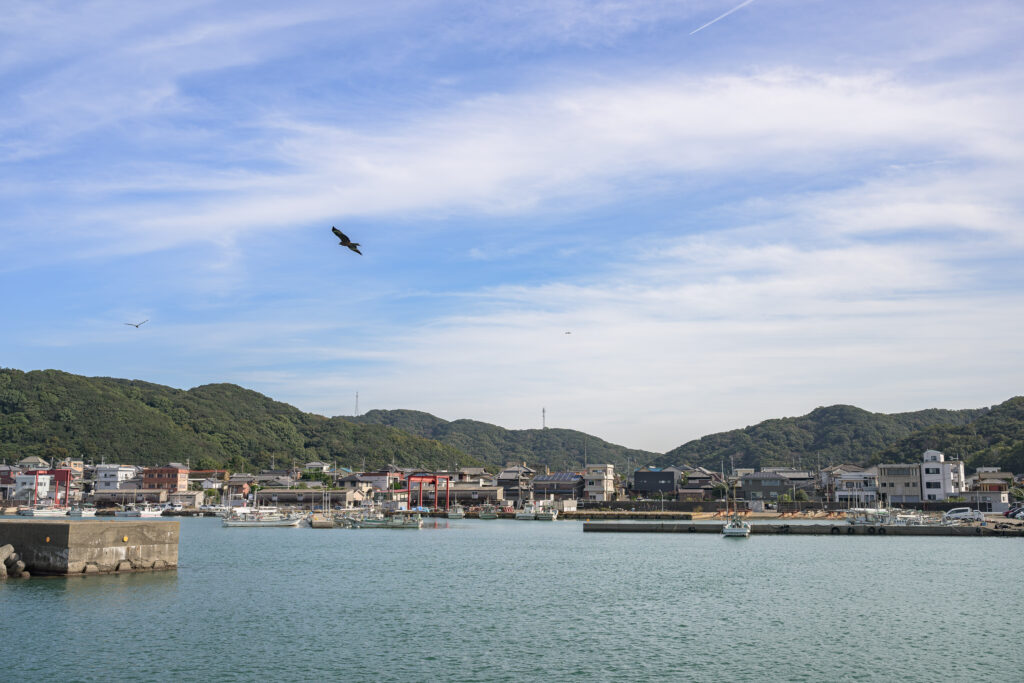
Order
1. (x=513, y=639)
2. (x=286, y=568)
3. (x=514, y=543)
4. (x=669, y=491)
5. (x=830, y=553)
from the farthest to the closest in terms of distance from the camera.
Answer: (x=669, y=491)
(x=514, y=543)
(x=830, y=553)
(x=286, y=568)
(x=513, y=639)

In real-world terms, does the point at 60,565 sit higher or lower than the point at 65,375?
lower

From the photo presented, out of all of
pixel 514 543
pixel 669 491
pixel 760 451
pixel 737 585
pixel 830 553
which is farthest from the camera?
pixel 760 451

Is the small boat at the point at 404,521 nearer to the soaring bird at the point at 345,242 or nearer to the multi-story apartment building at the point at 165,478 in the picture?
the multi-story apartment building at the point at 165,478

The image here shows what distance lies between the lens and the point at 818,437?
172 metres

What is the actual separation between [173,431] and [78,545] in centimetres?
11037

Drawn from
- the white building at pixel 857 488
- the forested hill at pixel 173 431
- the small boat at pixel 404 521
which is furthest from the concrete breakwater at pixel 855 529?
the forested hill at pixel 173 431

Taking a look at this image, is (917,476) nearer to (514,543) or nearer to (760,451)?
(514,543)

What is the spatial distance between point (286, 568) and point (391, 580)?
6.46 meters

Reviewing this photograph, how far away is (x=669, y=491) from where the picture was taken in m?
99.9

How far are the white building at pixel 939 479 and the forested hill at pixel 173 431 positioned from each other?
89.5 metres

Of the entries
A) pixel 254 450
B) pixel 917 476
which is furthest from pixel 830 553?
pixel 254 450

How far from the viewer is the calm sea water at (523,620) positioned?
17406mm

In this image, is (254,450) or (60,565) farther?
(254,450)

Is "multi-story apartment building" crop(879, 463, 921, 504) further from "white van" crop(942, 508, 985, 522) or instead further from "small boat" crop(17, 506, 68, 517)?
"small boat" crop(17, 506, 68, 517)
